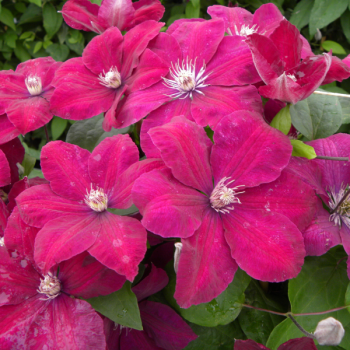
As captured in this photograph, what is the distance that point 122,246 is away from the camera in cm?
47

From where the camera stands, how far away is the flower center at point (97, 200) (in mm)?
553

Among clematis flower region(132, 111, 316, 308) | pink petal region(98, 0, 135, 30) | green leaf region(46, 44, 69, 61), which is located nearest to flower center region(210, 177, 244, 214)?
clematis flower region(132, 111, 316, 308)

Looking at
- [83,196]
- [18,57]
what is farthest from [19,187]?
[18,57]

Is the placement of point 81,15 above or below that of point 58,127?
above

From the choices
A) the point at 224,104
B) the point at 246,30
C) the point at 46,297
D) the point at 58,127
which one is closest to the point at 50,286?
the point at 46,297

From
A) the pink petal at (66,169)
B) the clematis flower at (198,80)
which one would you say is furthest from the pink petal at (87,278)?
the clematis flower at (198,80)

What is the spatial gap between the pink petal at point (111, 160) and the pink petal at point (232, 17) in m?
0.36

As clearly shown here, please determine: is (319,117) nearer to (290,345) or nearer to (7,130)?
(290,345)

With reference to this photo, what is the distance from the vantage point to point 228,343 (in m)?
0.66

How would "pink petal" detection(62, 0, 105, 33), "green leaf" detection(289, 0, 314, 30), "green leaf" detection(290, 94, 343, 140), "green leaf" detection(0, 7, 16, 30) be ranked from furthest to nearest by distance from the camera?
"green leaf" detection(0, 7, 16, 30)
"green leaf" detection(289, 0, 314, 30)
"pink petal" detection(62, 0, 105, 33)
"green leaf" detection(290, 94, 343, 140)

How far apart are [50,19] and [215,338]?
153 centimetres

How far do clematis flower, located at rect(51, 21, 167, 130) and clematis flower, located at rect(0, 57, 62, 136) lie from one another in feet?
0.15

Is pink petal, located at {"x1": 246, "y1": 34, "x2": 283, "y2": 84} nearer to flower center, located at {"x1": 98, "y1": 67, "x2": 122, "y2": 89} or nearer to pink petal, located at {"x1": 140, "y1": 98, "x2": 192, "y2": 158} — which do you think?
pink petal, located at {"x1": 140, "y1": 98, "x2": 192, "y2": 158}

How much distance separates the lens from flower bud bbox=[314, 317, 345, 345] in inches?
17.9
